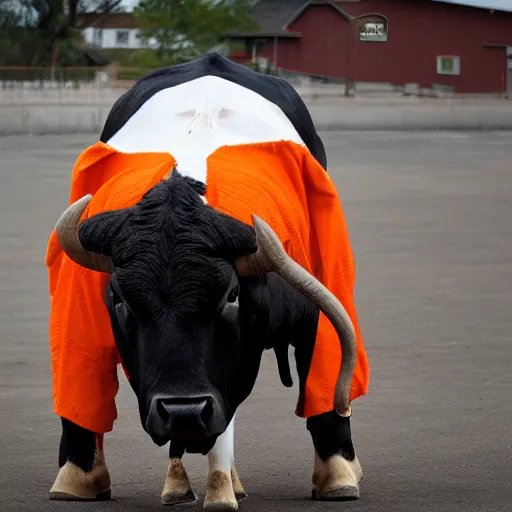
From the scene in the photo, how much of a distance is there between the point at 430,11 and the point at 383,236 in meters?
33.6

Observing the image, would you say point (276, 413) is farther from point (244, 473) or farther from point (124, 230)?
point (124, 230)

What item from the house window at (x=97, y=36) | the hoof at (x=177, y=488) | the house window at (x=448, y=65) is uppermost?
the house window at (x=97, y=36)

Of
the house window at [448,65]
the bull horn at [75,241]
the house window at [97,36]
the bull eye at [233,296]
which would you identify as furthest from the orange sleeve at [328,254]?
the house window at [97,36]

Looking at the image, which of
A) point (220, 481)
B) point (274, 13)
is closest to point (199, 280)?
point (220, 481)

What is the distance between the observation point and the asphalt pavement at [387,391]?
6.25 m

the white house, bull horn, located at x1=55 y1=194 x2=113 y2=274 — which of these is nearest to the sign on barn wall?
the white house

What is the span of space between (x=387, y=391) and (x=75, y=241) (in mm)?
3135

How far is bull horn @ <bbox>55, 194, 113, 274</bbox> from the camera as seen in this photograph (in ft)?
17.5

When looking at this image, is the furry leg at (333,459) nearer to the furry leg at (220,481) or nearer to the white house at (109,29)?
the furry leg at (220,481)

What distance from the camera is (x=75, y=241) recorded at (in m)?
5.34

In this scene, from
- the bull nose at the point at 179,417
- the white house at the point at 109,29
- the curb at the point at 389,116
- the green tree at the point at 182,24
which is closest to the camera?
the bull nose at the point at 179,417

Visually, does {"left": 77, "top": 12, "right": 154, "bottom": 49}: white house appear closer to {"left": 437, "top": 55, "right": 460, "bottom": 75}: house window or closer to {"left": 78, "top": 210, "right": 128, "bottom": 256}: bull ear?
{"left": 437, "top": 55, "right": 460, "bottom": 75}: house window

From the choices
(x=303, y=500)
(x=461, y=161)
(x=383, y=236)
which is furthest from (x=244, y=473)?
(x=461, y=161)

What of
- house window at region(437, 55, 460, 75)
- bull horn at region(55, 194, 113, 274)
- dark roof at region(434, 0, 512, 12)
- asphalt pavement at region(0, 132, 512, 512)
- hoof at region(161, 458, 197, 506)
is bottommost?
asphalt pavement at region(0, 132, 512, 512)
